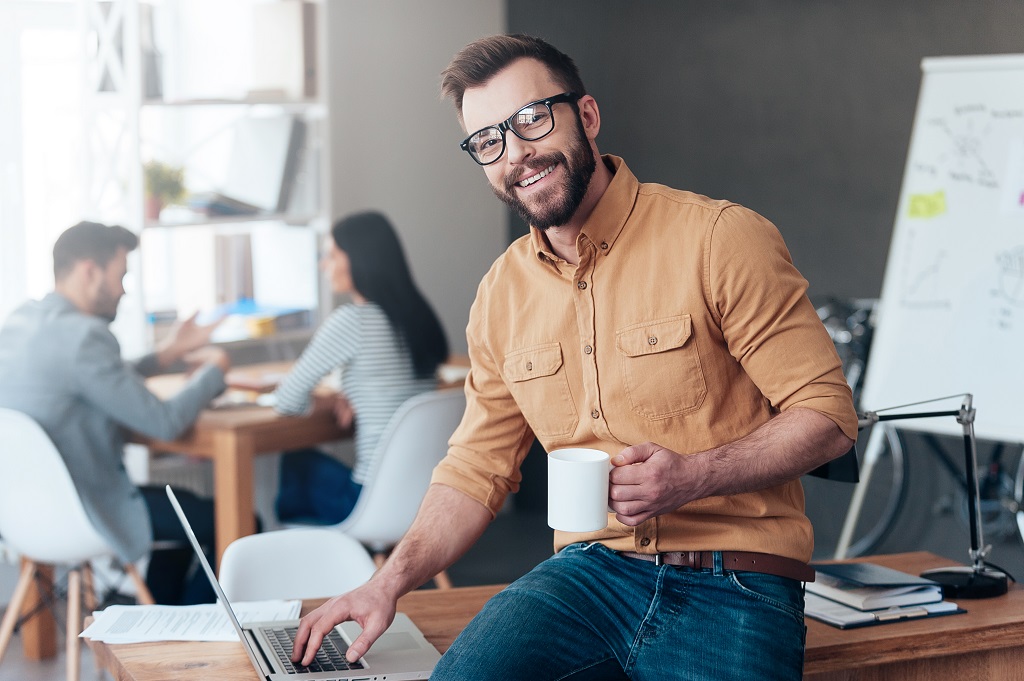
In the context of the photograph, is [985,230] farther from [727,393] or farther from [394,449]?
[727,393]

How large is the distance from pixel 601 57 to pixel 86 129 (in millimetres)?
2131

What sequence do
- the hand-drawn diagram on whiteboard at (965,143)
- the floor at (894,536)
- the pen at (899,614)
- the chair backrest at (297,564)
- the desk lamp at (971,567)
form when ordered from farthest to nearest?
the floor at (894,536) < the hand-drawn diagram on whiteboard at (965,143) < the chair backrest at (297,564) < the desk lamp at (971,567) < the pen at (899,614)

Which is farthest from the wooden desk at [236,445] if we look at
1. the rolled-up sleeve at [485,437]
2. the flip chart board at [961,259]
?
the flip chart board at [961,259]

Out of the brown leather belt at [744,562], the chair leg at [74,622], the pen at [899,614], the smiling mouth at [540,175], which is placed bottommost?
the chair leg at [74,622]

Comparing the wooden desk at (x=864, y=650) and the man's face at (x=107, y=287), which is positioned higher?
the man's face at (x=107, y=287)

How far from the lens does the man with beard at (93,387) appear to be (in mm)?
3145

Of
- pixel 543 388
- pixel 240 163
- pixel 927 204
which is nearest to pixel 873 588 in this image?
pixel 543 388

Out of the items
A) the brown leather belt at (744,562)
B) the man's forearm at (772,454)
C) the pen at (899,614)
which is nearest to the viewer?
the man's forearm at (772,454)

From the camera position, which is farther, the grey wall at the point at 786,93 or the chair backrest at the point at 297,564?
the grey wall at the point at 786,93

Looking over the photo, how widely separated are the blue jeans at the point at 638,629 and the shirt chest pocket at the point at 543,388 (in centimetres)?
24

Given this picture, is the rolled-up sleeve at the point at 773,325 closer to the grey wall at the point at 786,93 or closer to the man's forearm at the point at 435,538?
the man's forearm at the point at 435,538

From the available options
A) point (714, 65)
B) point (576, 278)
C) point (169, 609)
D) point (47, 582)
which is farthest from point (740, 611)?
point (714, 65)

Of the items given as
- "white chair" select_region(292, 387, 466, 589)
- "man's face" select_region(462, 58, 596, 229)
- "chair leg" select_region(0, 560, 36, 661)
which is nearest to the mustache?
"man's face" select_region(462, 58, 596, 229)

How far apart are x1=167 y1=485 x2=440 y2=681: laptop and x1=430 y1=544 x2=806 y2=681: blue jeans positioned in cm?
10
